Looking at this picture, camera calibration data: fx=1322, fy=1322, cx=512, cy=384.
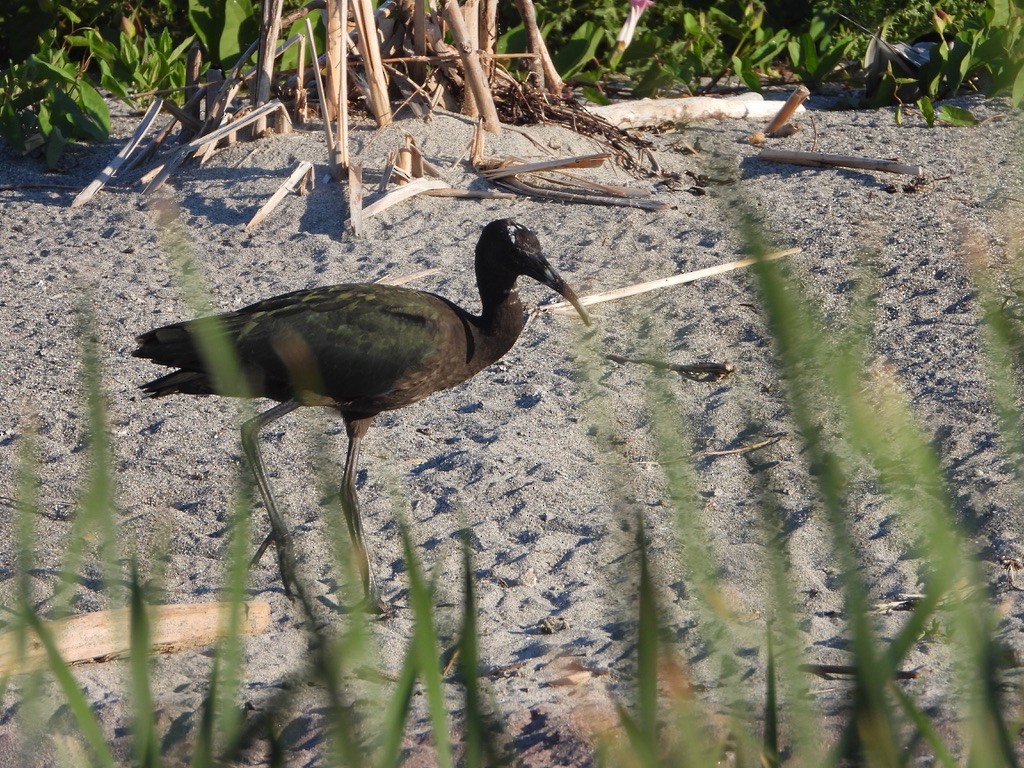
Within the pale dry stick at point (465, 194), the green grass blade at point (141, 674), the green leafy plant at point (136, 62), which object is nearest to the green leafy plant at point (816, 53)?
the pale dry stick at point (465, 194)

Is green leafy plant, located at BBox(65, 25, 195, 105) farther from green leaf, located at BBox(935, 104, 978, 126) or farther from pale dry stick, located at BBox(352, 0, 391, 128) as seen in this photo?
green leaf, located at BBox(935, 104, 978, 126)

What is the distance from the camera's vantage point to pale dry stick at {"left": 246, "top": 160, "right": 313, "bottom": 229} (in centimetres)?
716

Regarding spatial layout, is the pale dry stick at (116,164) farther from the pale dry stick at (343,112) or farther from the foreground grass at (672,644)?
the foreground grass at (672,644)

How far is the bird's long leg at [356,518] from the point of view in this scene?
4.23m

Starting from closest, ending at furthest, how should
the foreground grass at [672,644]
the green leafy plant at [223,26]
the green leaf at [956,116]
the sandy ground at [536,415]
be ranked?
the foreground grass at [672,644] → the sandy ground at [536,415] → the green leaf at [956,116] → the green leafy plant at [223,26]

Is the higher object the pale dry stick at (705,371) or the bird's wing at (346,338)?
the bird's wing at (346,338)

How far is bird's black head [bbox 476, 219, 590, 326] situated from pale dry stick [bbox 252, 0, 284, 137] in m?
3.13

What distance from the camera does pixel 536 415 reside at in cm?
545

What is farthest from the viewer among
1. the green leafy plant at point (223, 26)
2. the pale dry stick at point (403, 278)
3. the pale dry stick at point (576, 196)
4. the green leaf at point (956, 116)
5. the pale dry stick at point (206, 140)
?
the green leafy plant at point (223, 26)

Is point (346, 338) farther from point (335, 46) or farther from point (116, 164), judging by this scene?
point (116, 164)

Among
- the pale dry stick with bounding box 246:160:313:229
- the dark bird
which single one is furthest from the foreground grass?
the pale dry stick with bounding box 246:160:313:229

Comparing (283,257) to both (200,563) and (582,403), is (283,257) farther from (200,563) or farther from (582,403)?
(200,563)

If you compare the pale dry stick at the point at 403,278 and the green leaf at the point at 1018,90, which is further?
the green leaf at the point at 1018,90

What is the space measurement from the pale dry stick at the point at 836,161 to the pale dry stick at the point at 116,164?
11.9 feet
